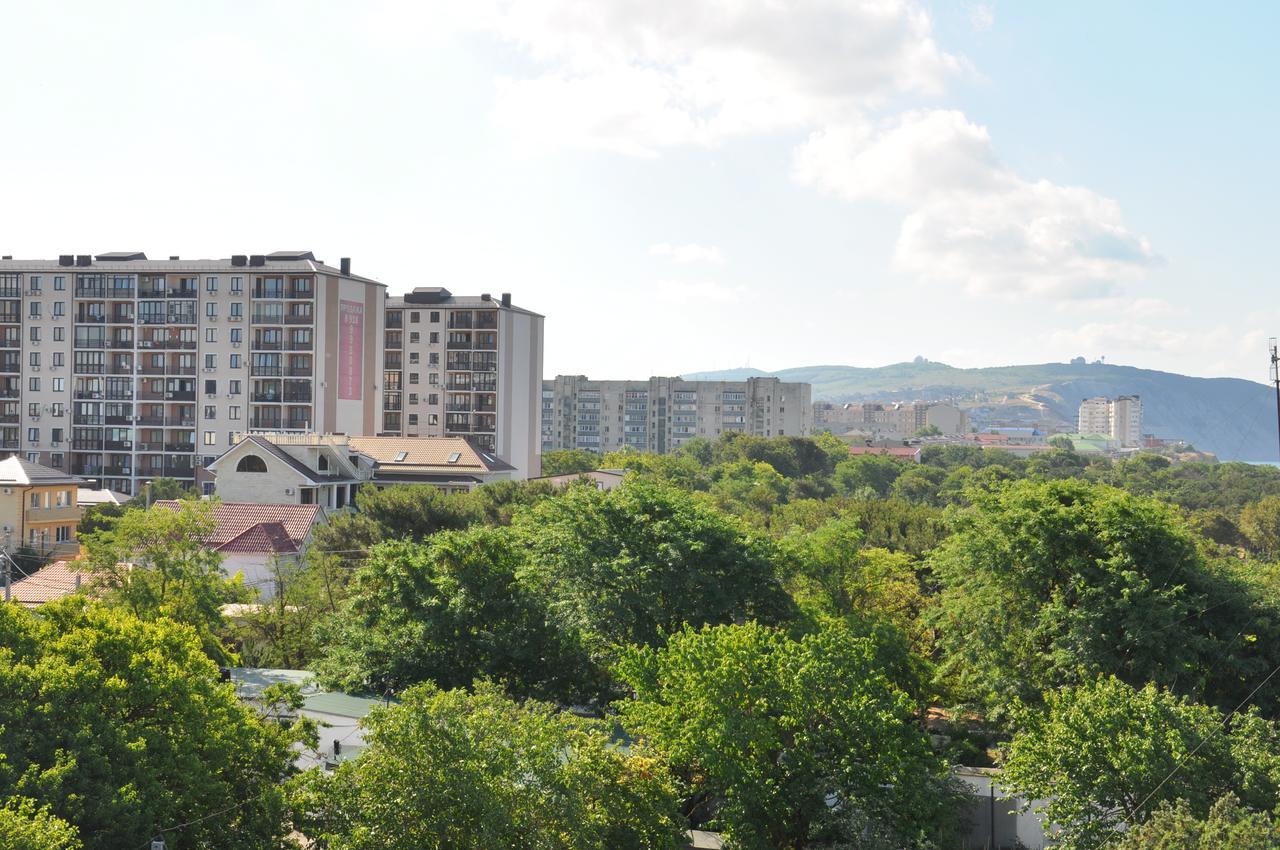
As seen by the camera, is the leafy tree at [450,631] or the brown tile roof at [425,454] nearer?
the leafy tree at [450,631]

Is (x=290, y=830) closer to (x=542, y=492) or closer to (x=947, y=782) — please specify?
(x=947, y=782)

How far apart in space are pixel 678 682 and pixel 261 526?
3102 cm

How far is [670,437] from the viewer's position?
181625mm

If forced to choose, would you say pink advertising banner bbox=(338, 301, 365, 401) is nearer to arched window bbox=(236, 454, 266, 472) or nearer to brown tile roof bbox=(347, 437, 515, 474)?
brown tile roof bbox=(347, 437, 515, 474)

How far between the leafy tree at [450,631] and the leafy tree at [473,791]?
358 inches

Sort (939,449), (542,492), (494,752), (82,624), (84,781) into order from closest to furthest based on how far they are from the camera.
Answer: (84,781)
(494,752)
(82,624)
(542,492)
(939,449)

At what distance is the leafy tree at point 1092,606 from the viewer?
2555 cm

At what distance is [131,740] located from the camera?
1705 centimetres

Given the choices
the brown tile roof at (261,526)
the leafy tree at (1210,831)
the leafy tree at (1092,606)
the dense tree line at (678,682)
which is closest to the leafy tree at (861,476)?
the brown tile roof at (261,526)

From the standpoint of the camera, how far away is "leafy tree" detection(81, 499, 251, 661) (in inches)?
1207

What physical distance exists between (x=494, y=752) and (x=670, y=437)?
539 ft

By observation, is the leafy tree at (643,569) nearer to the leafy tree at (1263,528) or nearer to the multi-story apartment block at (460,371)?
the multi-story apartment block at (460,371)

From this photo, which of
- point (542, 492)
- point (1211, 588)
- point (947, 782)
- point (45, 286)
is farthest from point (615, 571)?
point (45, 286)

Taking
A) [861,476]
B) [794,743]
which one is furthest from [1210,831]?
[861,476]
